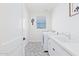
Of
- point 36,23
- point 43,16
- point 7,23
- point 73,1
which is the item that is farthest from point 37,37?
point 7,23

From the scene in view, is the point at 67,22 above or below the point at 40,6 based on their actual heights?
below

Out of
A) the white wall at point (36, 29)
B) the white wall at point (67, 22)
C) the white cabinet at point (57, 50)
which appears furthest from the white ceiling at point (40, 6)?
the white cabinet at point (57, 50)

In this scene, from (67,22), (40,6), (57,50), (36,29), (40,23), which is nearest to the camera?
(57,50)

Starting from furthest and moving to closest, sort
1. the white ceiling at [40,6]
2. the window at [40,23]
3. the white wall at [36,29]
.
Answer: the window at [40,23]
the white wall at [36,29]
the white ceiling at [40,6]

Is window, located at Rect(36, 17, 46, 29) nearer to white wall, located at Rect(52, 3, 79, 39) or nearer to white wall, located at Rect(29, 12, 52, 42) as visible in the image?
white wall, located at Rect(29, 12, 52, 42)

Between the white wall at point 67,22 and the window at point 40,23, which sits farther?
the window at point 40,23

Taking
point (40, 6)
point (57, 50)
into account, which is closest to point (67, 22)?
point (57, 50)

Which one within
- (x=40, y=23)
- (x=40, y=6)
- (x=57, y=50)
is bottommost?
(x=57, y=50)

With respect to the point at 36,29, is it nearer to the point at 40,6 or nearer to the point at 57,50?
the point at 40,6

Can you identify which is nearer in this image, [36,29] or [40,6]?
[40,6]

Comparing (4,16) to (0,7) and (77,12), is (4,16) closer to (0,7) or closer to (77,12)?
(0,7)

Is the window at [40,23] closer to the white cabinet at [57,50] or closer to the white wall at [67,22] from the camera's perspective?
the white wall at [67,22]

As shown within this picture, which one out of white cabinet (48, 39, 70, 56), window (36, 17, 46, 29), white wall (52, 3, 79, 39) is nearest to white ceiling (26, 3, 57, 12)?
white wall (52, 3, 79, 39)

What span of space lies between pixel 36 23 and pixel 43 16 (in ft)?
2.14
